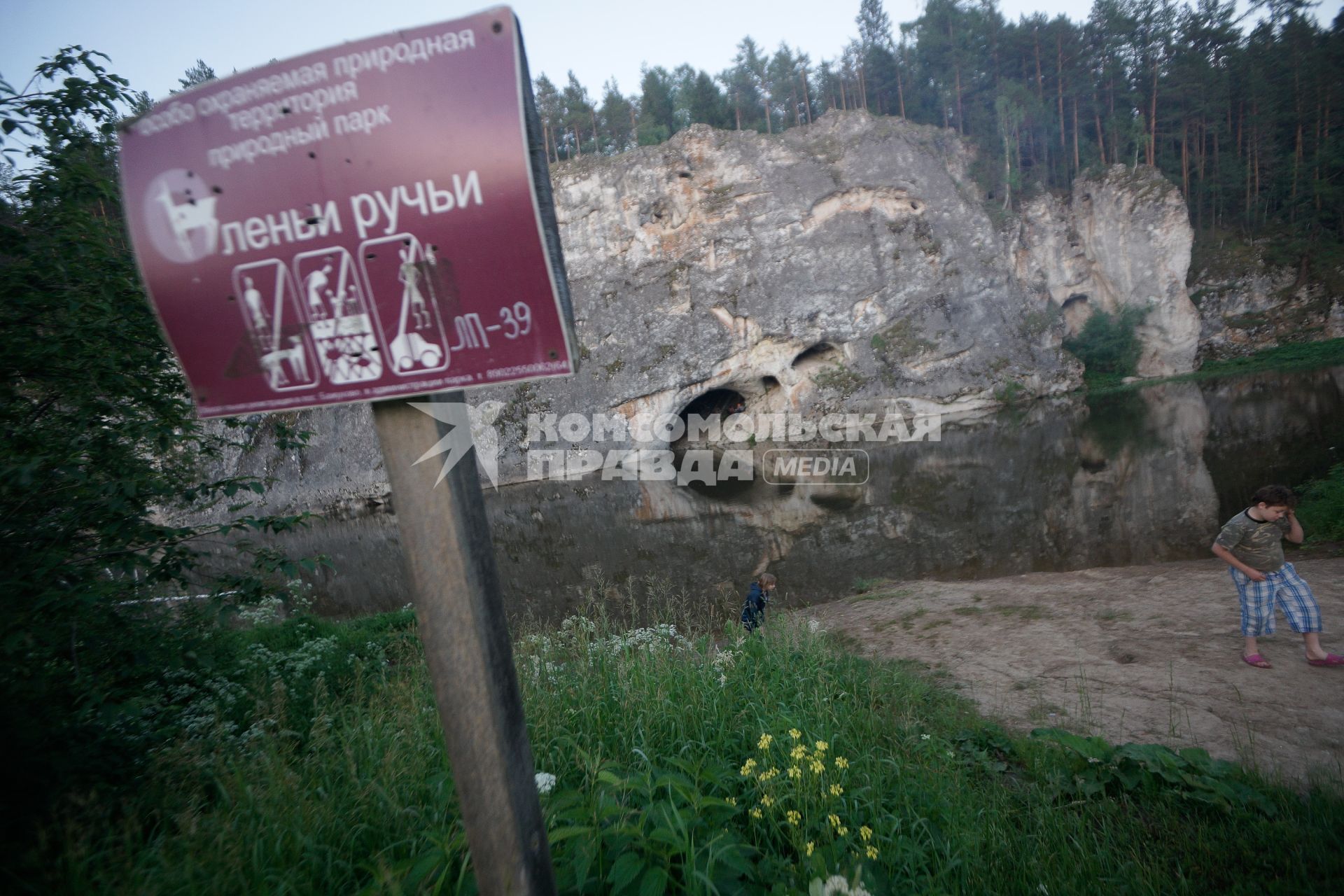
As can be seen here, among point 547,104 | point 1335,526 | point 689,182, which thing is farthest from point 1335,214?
point 547,104

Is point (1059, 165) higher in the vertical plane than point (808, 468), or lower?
higher

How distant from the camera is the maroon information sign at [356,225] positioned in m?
1.24

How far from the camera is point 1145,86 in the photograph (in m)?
41.8

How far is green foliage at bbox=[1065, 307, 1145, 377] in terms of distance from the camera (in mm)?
34188

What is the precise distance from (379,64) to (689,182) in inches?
1199

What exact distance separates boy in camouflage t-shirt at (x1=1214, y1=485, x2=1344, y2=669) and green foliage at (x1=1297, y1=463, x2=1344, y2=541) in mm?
4212

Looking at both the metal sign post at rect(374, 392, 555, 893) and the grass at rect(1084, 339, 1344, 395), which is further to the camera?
the grass at rect(1084, 339, 1344, 395)

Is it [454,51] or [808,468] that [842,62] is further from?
[454,51]

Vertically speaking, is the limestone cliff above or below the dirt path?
above
